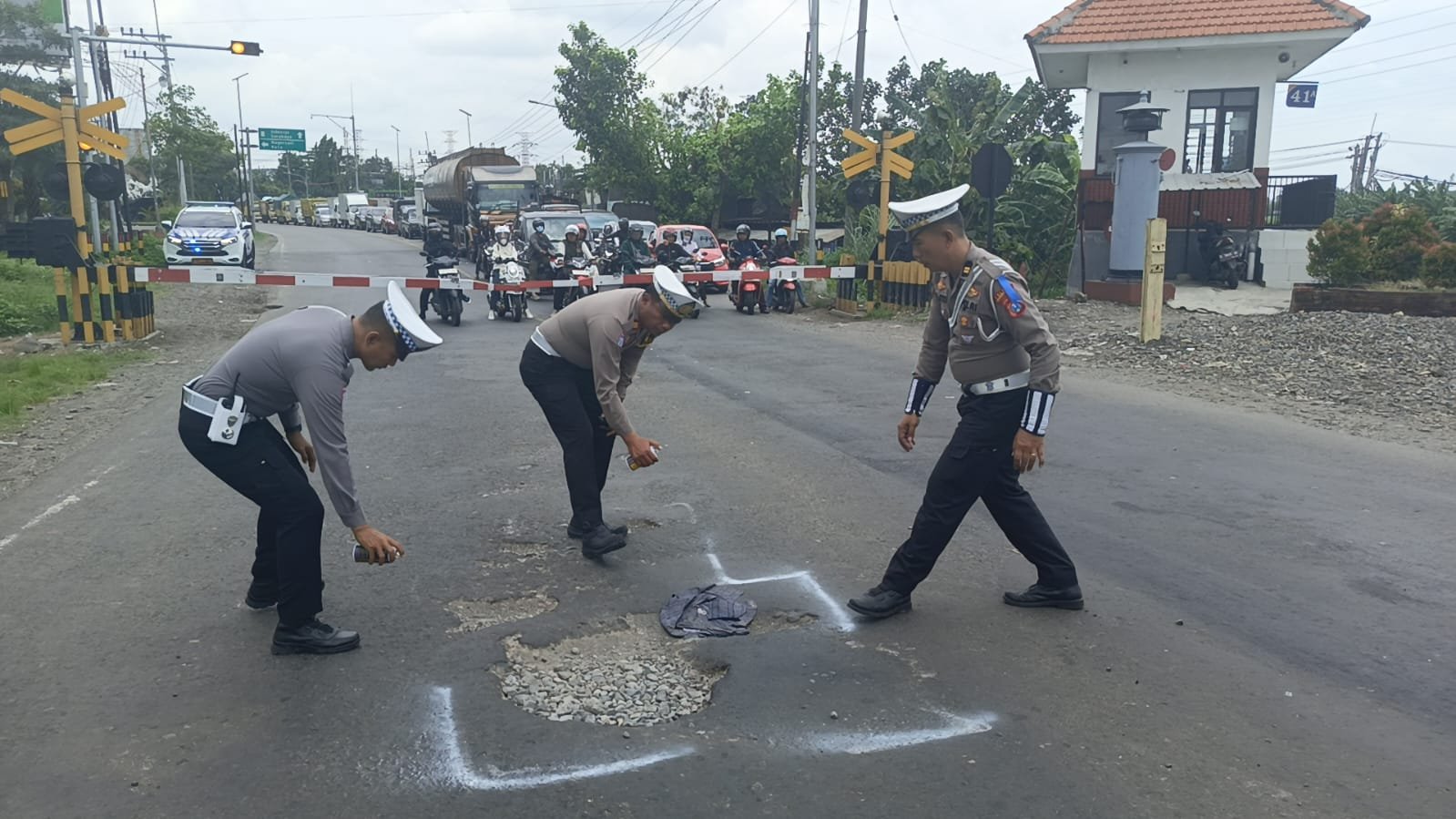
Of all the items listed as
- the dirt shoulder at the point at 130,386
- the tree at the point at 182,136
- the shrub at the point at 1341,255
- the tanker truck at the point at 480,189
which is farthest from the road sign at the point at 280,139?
the shrub at the point at 1341,255

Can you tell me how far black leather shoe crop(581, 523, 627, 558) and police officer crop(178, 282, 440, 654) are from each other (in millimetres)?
1388

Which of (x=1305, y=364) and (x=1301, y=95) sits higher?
(x=1301, y=95)

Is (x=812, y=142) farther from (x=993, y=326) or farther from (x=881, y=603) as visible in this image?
(x=881, y=603)

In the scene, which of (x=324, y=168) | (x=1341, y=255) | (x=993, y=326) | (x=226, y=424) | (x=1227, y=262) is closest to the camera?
(x=226, y=424)

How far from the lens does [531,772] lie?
3.50 meters

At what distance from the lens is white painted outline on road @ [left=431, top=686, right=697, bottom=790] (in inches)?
135

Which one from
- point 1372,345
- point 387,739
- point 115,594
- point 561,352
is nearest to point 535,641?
point 387,739

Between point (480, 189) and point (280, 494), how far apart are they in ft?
107

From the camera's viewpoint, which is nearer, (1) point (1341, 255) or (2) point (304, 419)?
(2) point (304, 419)

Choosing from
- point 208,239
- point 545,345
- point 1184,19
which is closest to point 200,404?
point 545,345

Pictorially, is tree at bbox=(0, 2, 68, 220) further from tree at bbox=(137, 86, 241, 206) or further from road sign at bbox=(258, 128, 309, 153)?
road sign at bbox=(258, 128, 309, 153)

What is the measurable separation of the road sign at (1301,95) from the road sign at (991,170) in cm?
1057

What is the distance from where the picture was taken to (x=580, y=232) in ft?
68.9

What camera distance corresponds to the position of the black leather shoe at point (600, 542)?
219 inches
